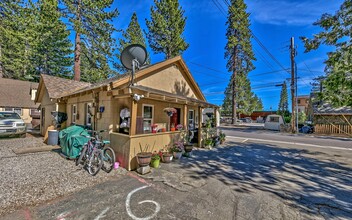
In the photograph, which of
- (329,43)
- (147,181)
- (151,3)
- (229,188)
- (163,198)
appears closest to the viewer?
(163,198)

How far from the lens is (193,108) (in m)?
11.8

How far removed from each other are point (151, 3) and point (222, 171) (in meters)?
22.5

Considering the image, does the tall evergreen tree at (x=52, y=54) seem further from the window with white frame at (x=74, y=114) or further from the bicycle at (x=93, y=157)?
the bicycle at (x=93, y=157)

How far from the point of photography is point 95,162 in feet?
18.2

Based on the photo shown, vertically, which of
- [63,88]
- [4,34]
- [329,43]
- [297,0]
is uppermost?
[4,34]

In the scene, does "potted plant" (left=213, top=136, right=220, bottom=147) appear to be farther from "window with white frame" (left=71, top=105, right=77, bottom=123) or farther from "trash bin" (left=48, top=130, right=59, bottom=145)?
"trash bin" (left=48, top=130, right=59, bottom=145)

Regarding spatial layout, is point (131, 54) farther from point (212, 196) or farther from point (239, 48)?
point (239, 48)

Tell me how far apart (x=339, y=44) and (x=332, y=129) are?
17910mm

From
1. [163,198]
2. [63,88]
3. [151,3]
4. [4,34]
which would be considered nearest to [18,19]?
[4,34]

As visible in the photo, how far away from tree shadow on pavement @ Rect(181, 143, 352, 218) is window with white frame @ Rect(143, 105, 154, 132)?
2.37 m

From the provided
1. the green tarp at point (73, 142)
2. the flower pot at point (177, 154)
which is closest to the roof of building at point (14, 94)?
the green tarp at point (73, 142)

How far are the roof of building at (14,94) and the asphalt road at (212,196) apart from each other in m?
25.3

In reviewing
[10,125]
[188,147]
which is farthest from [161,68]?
[10,125]

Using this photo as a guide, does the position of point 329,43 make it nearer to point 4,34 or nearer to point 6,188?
point 6,188
